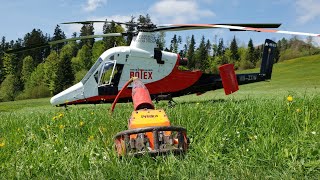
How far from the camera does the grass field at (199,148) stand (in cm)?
321

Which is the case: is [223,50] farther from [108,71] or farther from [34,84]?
[108,71]

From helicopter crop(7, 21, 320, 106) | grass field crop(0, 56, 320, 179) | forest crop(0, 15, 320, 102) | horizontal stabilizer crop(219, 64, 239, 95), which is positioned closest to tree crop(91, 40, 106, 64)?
forest crop(0, 15, 320, 102)

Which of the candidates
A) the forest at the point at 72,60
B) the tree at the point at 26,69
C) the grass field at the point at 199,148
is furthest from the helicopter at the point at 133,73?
the tree at the point at 26,69

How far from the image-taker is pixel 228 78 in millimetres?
12586

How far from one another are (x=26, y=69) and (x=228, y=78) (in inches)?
3872

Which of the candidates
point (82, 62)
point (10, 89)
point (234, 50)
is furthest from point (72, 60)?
point (234, 50)

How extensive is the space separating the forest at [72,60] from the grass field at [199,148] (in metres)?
66.7

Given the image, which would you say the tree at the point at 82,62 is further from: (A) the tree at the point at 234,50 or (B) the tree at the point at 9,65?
(A) the tree at the point at 234,50

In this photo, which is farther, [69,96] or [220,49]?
[220,49]

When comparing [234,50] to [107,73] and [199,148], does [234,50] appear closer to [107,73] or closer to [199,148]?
[107,73]

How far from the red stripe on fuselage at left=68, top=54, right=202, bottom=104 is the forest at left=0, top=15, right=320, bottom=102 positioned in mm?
58408

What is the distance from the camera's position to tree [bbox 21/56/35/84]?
331 feet

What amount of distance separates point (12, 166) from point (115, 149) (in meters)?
1.01

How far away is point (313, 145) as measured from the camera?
11.9 ft
